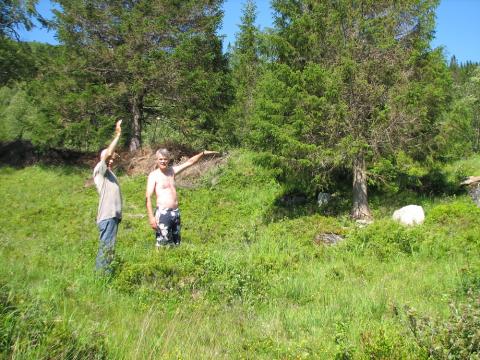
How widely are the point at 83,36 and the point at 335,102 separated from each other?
14082mm

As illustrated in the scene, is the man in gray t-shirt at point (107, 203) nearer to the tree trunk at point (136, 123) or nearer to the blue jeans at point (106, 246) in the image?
the blue jeans at point (106, 246)

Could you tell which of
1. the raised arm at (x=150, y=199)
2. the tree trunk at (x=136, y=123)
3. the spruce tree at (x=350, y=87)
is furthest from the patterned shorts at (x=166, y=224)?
the tree trunk at (x=136, y=123)

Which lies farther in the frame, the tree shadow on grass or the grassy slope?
the tree shadow on grass

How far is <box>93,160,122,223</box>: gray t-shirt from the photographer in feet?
22.2

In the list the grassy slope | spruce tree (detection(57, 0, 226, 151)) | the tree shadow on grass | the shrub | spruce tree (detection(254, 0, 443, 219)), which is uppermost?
spruce tree (detection(57, 0, 226, 151))

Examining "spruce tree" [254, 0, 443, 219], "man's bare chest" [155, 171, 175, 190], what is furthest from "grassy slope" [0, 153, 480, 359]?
"spruce tree" [254, 0, 443, 219]

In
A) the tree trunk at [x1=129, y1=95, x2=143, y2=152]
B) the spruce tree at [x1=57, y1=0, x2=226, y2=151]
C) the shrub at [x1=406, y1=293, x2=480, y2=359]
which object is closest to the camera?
the shrub at [x1=406, y1=293, x2=480, y2=359]

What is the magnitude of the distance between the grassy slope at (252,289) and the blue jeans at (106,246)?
149 mm

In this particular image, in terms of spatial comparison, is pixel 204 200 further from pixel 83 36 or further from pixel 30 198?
pixel 83 36

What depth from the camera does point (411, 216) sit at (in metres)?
10.3

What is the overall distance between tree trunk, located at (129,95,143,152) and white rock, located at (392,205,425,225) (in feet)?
46.3

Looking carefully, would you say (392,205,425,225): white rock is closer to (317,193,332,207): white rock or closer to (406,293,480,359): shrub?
(317,193,332,207): white rock

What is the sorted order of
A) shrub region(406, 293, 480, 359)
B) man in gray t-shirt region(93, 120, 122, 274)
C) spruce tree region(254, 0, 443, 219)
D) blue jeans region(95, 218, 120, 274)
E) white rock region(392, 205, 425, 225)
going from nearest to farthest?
shrub region(406, 293, 480, 359)
blue jeans region(95, 218, 120, 274)
man in gray t-shirt region(93, 120, 122, 274)
white rock region(392, 205, 425, 225)
spruce tree region(254, 0, 443, 219)

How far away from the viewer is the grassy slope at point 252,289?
3479 mm
